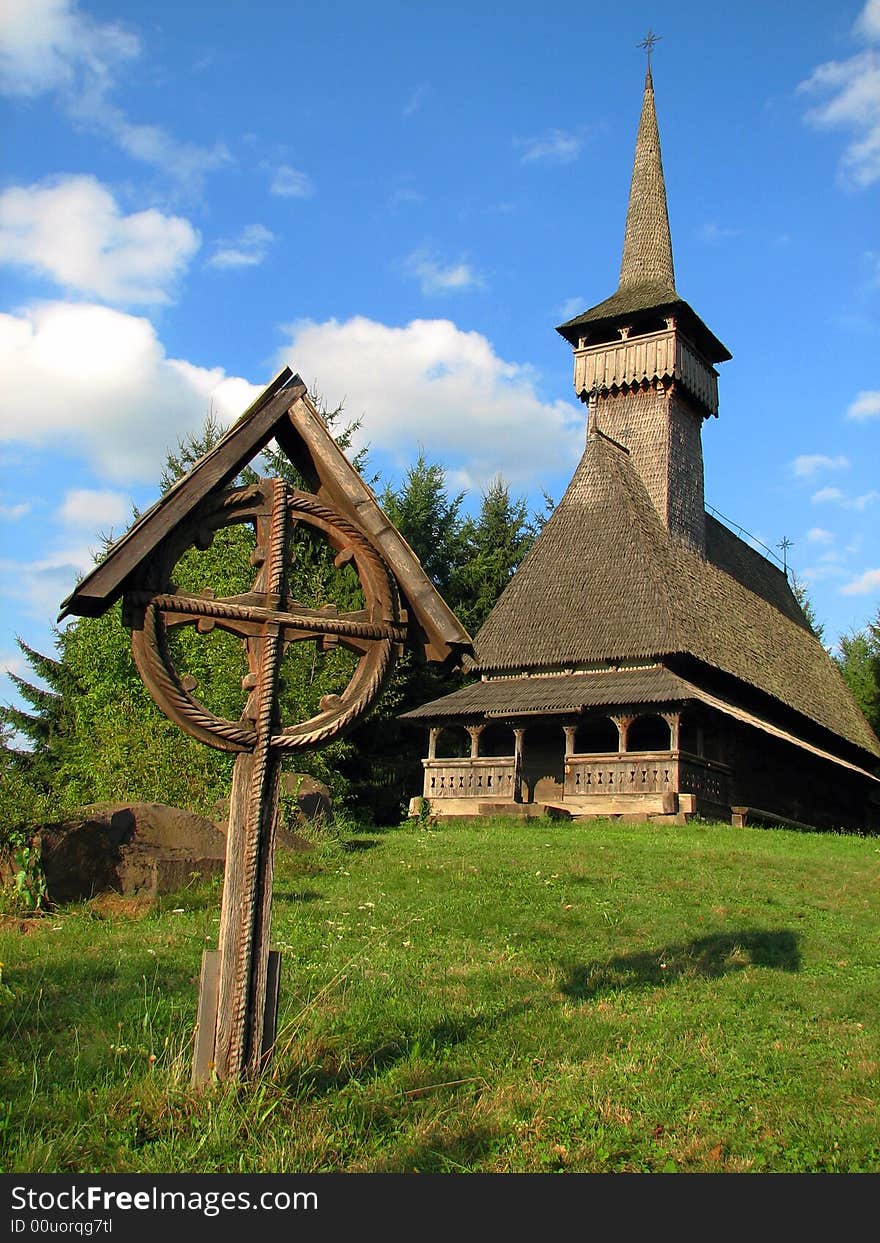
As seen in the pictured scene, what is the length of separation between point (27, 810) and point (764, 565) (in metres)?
33.5

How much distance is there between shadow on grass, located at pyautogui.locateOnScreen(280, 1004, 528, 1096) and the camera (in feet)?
17.3

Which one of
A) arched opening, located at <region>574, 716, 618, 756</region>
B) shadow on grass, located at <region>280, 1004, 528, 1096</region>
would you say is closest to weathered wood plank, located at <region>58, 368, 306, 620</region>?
shadow on grass, located at <region>280, 1004, 528, 1096</region>

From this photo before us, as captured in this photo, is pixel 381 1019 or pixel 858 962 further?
pixel 858 962

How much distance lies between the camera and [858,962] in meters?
9.29

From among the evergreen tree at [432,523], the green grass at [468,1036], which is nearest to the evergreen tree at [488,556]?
the evergreen tree at [432,523]

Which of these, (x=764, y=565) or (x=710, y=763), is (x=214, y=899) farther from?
(x=764, y=565)

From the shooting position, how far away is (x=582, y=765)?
2334 centimetres

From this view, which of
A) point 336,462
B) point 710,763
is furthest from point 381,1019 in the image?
point 710,763

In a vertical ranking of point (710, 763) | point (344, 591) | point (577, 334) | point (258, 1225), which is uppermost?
point (577, 334)

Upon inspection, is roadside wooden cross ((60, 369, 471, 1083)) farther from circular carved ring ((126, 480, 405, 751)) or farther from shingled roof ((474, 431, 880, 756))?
shingled roof ((474, 431, 880, 756))

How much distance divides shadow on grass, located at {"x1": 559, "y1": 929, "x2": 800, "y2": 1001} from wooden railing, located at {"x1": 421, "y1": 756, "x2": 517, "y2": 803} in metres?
13.9

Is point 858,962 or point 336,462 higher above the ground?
point 336,462

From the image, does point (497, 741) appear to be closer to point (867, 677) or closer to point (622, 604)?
point (622, 604)

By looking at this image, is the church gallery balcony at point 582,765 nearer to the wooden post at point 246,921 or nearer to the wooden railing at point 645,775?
the wooden railing at point 645,775
